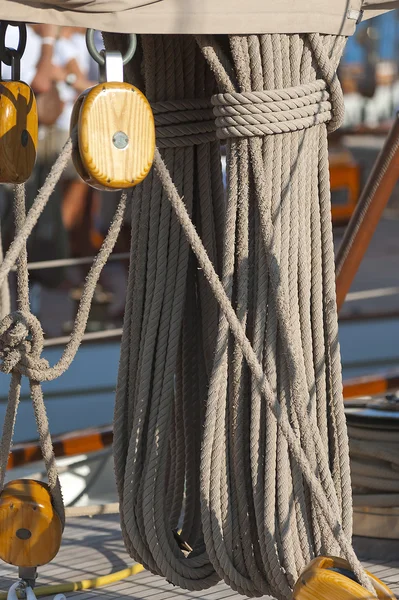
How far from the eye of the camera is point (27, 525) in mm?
2303

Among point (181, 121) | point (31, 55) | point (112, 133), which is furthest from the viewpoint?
point (31, 55)

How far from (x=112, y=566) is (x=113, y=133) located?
148 cm

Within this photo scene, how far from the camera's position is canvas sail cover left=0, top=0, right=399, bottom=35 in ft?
6.33

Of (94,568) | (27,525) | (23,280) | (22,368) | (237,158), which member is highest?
(237,158)

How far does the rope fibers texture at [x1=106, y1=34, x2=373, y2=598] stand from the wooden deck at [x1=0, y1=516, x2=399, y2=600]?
312 millimetres

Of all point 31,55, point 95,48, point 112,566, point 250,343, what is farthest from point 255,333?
point 31,55

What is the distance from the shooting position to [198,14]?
211 cm

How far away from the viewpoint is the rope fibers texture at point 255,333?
2.23 meters

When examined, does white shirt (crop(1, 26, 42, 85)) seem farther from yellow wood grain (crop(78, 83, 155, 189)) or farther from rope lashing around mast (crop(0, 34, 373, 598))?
yellow wood grain (crop(78, 83, 155, 189))

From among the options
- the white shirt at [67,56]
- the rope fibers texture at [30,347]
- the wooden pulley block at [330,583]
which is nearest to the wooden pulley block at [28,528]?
the rope fibers texture at [30,347]

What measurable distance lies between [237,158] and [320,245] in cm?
26

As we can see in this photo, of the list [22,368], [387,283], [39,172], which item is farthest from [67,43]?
[22,368]

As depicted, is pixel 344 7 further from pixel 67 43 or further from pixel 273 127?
pixel 67 43

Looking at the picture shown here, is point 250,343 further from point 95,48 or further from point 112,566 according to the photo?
point 112,566
